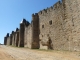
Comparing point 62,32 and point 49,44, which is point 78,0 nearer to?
point 62,32

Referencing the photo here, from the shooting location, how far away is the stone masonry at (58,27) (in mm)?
13803

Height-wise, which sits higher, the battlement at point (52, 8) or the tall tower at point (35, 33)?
the battlement at point (52, 8)

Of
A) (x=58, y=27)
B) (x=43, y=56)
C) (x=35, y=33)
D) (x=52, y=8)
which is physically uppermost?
(x=52, y=8)

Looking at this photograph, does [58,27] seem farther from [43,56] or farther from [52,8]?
[43,56]

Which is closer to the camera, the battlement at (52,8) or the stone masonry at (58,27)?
the stone masonry at (58,27)

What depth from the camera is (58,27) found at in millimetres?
17125

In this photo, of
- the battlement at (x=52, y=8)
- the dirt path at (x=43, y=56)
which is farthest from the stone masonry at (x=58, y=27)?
the dirt path at (x=43, y=56)

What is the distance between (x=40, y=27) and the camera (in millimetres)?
22953

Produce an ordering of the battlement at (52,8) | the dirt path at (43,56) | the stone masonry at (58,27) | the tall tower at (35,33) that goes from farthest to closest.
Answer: the tall tower at (35,33), the battlement at (52,8), the stone masonry at (58,27), the dirt path at (43,56)

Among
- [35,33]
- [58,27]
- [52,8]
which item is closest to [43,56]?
[58,27]

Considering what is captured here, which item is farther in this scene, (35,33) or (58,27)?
(35,33)

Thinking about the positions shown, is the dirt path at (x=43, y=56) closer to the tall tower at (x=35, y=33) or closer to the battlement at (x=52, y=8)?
the battlement at (x=52, y=8)

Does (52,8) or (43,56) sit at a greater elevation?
(52,8)

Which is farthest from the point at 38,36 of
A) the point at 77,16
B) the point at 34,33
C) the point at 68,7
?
the point at 77,16
